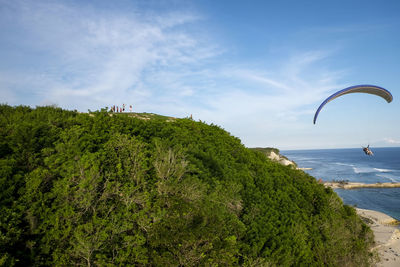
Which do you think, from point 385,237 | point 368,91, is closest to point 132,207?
point 368,91

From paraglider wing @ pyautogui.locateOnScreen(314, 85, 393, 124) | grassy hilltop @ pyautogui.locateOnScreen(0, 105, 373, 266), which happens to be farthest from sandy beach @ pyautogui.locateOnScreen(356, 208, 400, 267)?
paraglider wing @ pyautogui.locateOnScreen(314, 85, 393, 124)

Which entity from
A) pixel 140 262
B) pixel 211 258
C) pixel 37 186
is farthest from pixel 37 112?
pixel 211 258

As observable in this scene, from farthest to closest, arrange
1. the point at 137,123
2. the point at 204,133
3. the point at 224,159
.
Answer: the point at 204,133 → the point at 224,159 → the point at 137,123

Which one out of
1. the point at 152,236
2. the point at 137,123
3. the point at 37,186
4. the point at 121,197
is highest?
the point at 137,123

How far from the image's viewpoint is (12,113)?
54.3 ft

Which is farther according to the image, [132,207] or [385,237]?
[385,237]

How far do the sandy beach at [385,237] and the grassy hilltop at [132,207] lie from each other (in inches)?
560

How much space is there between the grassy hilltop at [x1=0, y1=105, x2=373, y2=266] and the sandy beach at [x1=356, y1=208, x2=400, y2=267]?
14235 millimetres

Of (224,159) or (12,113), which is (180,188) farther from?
(12,113)

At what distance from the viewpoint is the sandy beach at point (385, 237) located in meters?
27.7

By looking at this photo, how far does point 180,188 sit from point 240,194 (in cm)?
635

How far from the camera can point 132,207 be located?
34.7 ft

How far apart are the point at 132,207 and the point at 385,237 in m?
41.5

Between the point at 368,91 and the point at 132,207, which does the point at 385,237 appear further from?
the point at 132,207
